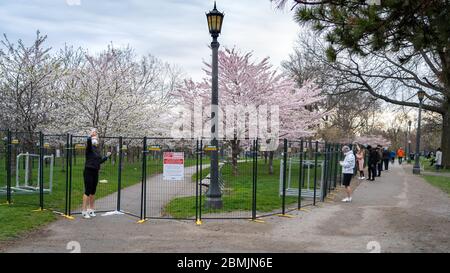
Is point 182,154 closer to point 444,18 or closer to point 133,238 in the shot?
point 133,238

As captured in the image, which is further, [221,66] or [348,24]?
[221,66]

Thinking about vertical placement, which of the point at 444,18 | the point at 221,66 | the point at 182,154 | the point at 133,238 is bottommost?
the point at 133,238

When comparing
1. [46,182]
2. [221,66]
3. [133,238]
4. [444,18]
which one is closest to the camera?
[444,18]

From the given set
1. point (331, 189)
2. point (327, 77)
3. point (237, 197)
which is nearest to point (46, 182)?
point (237, 197)

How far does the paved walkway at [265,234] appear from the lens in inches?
323

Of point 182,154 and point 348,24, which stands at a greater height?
point 348,24

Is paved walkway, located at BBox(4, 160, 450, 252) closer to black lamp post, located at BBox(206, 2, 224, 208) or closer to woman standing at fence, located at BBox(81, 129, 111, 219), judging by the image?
woman standing at fence, located at BBox(81, 129, 111, 219)

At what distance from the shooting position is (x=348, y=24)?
29.2 feet

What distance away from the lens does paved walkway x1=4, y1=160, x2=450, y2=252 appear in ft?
26.9

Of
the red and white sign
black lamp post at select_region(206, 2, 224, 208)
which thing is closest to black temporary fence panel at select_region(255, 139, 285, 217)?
black lamp post at select_region(206, 2, 224, 208)

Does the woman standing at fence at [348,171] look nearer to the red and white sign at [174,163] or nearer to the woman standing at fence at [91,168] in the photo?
the red and white sign at [174,163]

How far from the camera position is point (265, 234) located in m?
9.43

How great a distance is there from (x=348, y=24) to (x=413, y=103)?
29.9m

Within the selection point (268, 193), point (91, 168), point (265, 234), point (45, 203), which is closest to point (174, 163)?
point (91, 168)
